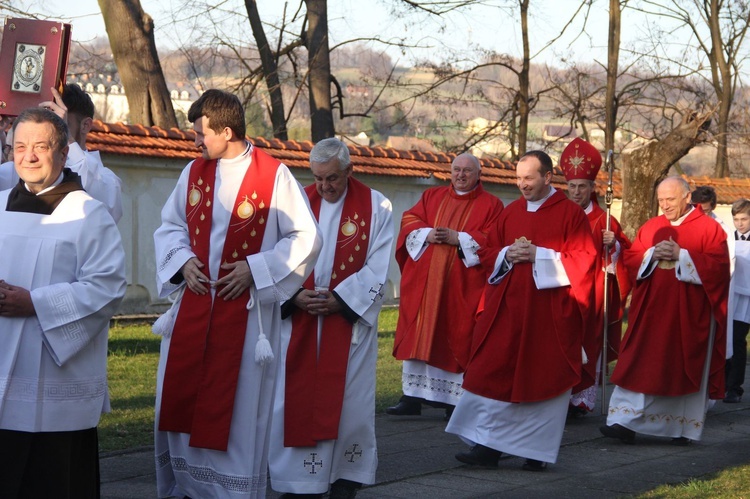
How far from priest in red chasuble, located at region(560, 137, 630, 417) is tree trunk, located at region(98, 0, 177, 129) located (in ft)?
28.2

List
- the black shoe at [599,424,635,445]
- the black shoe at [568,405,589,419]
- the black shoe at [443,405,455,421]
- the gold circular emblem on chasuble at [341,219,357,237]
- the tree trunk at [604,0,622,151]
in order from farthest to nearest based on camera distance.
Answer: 1. the tree trunk at [604,0,622,151]
2. the black shoe at [568,405,589,419]
3. the black shoe at [443,405,455,421]
4. the black shoe at [599,424,635,445]
5. the gold circular emblem on chasuble at [341,219,357,237]

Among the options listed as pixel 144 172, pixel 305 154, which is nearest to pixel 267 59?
pixel 305 154

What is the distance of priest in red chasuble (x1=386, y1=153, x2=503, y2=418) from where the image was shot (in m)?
8.59

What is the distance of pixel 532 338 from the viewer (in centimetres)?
697

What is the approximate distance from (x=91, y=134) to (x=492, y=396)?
792 centimetres

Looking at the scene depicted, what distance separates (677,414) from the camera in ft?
26.4

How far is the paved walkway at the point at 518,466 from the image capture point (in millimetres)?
6152

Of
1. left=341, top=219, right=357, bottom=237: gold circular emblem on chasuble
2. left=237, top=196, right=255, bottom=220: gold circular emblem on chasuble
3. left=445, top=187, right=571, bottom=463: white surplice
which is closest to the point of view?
left=237, top=196, right=255, bottom=220: gold circular emblem on chasuble

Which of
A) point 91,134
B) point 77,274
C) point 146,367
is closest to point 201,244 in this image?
point 77,274

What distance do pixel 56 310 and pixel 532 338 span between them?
12.0 ft

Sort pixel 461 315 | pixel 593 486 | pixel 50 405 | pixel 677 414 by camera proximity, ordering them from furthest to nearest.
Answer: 1. pixel 461 315
2. pixel 677 414
3. pixel 593 486
4. pixel 50 405

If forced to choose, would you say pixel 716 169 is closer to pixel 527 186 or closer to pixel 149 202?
pixel 149 202

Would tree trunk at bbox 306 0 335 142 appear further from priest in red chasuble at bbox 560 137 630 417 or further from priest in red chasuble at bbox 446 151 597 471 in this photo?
priest in red chasuble at bbox 446 151 597 471

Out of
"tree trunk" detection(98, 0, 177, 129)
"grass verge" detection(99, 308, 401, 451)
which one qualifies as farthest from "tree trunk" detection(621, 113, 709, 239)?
"tree trunk" detection(98, 0, 177, 129)
